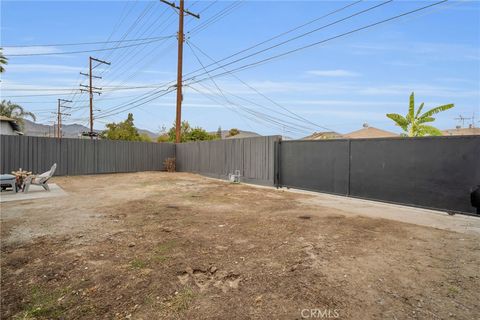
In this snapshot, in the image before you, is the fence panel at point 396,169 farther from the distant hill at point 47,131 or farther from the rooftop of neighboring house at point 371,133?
the distant hill at point 47,131

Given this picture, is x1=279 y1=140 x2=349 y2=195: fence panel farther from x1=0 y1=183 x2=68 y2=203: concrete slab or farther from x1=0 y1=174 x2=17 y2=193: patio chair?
x1=0 y1=174 x2=17 y2=193: patio chair

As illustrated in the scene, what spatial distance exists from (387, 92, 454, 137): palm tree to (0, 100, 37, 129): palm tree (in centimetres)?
3563

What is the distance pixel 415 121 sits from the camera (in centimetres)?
1028

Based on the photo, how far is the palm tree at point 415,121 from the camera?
986 centimetres

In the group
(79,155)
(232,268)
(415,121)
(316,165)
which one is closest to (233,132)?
(79,155)

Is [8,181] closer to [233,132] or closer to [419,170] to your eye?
[419,170]

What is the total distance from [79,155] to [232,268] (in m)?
14.0

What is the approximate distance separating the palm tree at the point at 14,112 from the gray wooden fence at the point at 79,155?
71.1 ft

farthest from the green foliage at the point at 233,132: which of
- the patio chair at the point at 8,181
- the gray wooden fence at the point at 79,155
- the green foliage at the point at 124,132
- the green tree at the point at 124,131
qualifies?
the patio chair at the point at 8,181

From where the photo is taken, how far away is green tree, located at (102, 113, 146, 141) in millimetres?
35219

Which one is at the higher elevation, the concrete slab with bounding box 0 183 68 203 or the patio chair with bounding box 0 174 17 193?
the patio chair with bounding box 0 174 17 193

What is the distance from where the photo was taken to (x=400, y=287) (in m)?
2.59

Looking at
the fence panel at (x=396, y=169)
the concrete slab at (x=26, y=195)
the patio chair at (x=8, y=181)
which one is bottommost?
the concrete slab at (x=26, y=195)

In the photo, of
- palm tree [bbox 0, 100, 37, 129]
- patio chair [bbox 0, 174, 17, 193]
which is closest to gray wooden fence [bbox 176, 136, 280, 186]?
patio chair [bbox 0, 174, 17, 193]
